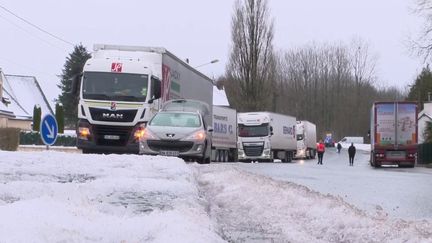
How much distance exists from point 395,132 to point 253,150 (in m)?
10.7

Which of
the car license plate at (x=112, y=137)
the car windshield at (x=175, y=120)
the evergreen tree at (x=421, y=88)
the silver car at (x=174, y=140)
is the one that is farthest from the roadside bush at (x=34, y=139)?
the evergreen tree at (x=421, y=88)

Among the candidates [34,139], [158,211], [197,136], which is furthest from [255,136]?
[158,211]

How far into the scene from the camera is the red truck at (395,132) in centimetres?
3591

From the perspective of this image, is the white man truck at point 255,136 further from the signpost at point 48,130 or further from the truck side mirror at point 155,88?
the signpost at point 48,130

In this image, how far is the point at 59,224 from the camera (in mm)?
5027

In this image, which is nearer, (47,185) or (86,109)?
(47,185)

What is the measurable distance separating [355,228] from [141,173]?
435 centimetres

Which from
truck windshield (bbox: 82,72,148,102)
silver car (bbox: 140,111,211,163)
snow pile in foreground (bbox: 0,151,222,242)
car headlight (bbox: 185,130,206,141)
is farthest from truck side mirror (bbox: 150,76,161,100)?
snow pile in foreground (bbox: 0,151,222,242)

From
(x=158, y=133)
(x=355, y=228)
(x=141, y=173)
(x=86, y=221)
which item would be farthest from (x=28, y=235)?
(x=158, y=133)

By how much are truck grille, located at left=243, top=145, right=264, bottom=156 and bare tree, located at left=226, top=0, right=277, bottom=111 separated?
656 inches

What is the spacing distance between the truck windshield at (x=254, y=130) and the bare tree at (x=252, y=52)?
15.6 meters

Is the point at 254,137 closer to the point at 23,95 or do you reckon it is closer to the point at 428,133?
the point at 428,133

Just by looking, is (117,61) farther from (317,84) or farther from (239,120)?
(317,84)

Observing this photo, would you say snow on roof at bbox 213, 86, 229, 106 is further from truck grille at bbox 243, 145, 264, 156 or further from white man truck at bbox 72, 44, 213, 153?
white man truck at bbox 72, 44, 213, 153
